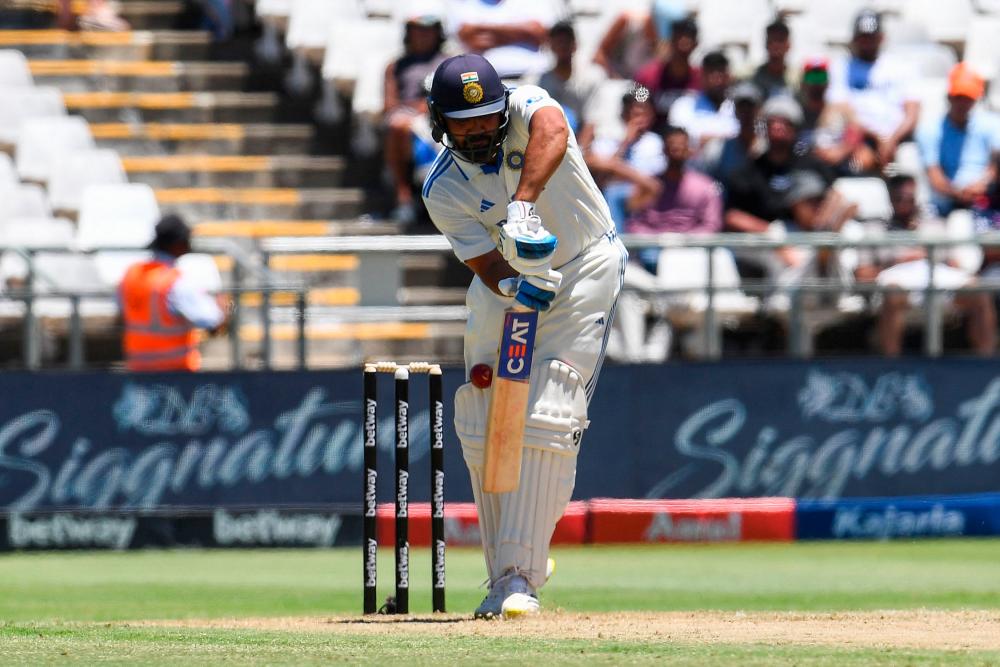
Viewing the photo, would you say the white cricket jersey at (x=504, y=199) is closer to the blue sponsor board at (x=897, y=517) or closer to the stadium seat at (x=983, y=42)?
the blue sponsor board at (x=897, y=517)

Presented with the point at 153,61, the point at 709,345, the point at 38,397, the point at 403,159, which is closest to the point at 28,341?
the point at 38,397

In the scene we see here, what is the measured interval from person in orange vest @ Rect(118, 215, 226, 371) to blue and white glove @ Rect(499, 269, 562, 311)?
503 centimetres

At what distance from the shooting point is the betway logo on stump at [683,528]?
37.3ft

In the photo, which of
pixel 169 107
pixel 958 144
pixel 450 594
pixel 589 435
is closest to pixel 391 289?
pixel 589 435

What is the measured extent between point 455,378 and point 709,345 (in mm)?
1588

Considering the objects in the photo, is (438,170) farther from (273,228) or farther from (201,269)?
(273,228)

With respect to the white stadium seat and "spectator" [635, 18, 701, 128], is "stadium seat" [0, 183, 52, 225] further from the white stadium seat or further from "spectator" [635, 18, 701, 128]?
"spectator" [635, 18, 701, 128]

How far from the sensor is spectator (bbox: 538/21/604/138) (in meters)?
13.0

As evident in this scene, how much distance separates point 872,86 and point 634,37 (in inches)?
75.5

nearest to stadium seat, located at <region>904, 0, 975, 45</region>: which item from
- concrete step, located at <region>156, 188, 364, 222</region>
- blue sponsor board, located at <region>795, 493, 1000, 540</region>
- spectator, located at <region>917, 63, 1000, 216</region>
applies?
spectator, located at <region>917, 63, 1000, 216</region>

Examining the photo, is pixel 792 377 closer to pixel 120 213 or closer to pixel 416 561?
pixel 416 561

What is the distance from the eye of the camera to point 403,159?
43.6 ft

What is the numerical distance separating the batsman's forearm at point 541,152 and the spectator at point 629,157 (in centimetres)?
615

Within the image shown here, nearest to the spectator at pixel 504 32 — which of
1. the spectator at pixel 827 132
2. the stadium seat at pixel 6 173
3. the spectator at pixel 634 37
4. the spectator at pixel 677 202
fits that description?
the spectator at pixel 634 37
